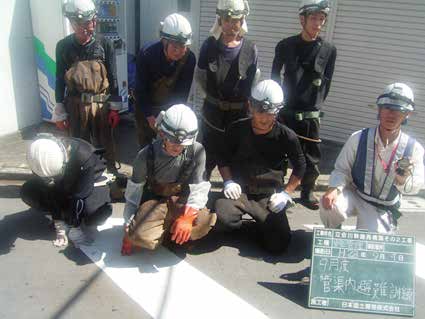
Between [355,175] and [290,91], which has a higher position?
[290,91]

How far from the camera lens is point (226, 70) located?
14.1 ft

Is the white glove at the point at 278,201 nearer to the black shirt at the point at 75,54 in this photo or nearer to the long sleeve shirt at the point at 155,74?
the long sleeve shirt at the point at 155,74

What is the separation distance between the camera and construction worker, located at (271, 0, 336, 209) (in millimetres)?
4270

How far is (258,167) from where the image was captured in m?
4.12

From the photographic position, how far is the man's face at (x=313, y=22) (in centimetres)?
408

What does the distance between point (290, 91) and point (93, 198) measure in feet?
7.56

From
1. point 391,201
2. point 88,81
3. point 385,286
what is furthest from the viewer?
point 88,81

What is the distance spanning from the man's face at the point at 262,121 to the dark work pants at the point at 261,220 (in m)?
0.72

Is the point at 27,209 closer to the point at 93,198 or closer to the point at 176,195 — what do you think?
the point at 93,198

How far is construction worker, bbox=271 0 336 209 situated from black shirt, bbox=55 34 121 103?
5.96 feet

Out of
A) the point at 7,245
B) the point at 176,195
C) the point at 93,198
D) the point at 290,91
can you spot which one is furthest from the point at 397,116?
the point at 7,245

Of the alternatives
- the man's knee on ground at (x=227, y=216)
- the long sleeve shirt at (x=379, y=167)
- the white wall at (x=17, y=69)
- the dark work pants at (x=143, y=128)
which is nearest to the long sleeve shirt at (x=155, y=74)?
the dark work pants at (x=143, y=128)

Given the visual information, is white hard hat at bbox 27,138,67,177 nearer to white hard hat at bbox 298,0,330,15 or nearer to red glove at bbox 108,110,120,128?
red glove at bbox 108,110,120,128

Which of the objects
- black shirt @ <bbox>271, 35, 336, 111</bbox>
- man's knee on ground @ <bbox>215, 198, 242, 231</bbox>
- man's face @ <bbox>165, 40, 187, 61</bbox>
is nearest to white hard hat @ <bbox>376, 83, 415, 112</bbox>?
black shirt @ <bbox>271, 35, 336, 111</bbox>
